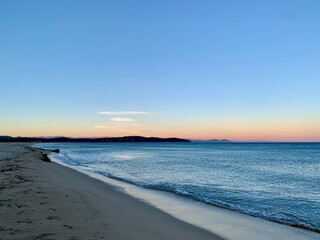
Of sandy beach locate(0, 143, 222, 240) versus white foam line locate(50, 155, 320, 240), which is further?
white foam line locate(50, 155, 320, 240)

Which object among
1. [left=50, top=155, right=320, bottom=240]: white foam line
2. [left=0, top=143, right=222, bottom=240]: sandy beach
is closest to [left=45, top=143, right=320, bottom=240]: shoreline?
[left=50, top=155, right=320, bottom=240]: white foam line

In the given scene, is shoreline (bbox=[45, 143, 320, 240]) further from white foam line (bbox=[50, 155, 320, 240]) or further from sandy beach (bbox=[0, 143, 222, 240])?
sandy beach (bbox=[0, 143, 222, 240])

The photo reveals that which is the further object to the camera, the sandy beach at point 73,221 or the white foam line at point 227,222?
the white foam line at point 227,222

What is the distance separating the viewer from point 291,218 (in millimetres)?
14453

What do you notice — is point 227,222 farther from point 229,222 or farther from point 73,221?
point 73,221

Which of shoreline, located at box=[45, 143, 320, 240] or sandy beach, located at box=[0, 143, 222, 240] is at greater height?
sandy beach, located at box=[0, 143, 222, 240]

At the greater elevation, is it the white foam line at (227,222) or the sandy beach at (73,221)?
the sandy beach at (73,221)

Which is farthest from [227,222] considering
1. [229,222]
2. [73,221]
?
[73,221]

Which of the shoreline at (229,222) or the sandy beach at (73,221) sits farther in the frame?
the shoreline at (229,222)

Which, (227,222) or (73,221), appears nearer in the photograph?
(73,221)

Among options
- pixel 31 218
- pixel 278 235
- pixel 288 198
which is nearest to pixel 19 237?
pixel 31 218

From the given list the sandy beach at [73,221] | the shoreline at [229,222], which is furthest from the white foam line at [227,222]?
the sandy beach at [73,221]

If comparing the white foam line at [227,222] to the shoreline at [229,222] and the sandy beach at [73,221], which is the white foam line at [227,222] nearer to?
the shoreline at [229,222]

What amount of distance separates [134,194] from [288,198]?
9835mm
